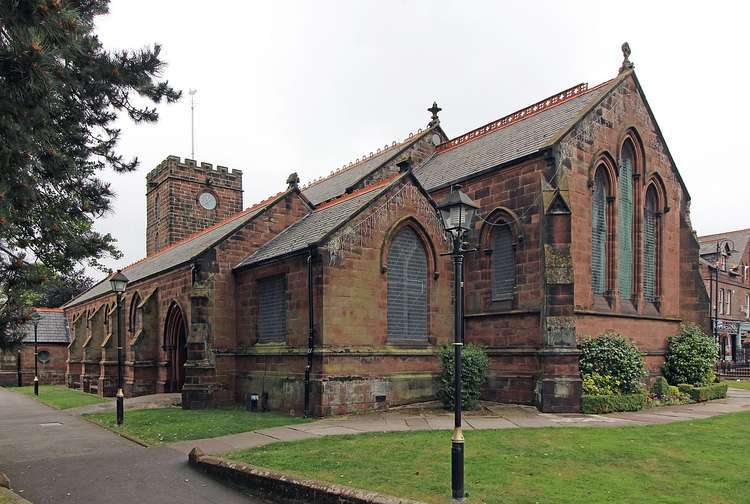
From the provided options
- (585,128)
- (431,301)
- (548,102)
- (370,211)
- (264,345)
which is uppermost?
(548,102)

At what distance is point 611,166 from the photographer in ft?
67.4

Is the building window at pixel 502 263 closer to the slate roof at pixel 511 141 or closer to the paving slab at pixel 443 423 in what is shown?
the slate roof at pixel 511 141

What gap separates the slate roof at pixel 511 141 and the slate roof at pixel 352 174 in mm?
2360

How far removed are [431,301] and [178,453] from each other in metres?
9.64

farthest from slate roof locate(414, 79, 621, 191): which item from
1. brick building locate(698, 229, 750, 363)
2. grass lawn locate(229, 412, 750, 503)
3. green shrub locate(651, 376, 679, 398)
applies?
brick building locate(698, 229, 750, 363)

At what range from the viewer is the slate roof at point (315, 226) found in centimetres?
1834

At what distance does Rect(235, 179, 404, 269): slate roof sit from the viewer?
1834cm

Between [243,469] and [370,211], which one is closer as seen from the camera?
[243,469]

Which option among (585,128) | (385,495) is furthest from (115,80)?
(585,128)

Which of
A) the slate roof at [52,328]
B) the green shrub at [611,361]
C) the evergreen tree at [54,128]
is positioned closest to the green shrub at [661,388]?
the green shrub at [611,361]

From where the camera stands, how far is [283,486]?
9.27 metres

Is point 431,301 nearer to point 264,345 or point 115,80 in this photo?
point 264,345

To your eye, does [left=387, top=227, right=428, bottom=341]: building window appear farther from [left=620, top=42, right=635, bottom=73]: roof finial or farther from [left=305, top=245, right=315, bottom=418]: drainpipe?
[left=620, top=42, right=635, bottom=73]: roof finial

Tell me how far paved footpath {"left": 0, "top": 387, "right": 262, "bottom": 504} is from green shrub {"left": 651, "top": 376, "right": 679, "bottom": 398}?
15807 mm
